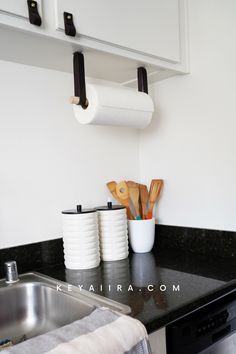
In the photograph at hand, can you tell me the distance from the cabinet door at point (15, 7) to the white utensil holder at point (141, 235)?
3.01ft

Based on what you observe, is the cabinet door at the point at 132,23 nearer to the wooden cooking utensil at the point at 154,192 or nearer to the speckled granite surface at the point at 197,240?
the wooden cooking utensil at the point at 154,192

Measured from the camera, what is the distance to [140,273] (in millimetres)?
1154

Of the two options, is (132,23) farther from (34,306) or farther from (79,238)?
(34,306)

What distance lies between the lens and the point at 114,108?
118 centimetres

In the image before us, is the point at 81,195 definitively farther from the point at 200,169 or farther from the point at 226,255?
the point at 226,255

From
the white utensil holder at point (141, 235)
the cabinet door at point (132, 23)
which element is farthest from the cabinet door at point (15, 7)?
the white utensil holder at point (141, 235)

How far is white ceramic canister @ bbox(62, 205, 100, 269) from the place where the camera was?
121 centimetres

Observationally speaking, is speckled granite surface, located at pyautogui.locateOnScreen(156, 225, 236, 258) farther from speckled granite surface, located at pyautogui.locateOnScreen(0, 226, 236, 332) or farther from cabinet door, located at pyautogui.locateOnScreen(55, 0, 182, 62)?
cabinet door, located at pyautogui.locateOnScreen(55, 0, 182, 62)

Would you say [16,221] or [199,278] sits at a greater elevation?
[16,221]

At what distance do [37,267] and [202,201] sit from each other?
74cm

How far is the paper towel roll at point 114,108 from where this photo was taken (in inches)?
45.0

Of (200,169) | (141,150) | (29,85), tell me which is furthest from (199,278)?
(29,85)

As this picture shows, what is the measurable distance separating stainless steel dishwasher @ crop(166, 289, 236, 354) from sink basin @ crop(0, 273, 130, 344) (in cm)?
26

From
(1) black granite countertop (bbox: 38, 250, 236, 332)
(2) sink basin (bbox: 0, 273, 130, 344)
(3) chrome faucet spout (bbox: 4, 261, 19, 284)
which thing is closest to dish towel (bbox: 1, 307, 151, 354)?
(1) black granite countertop (bbox: 38, 250, 236, 332)
